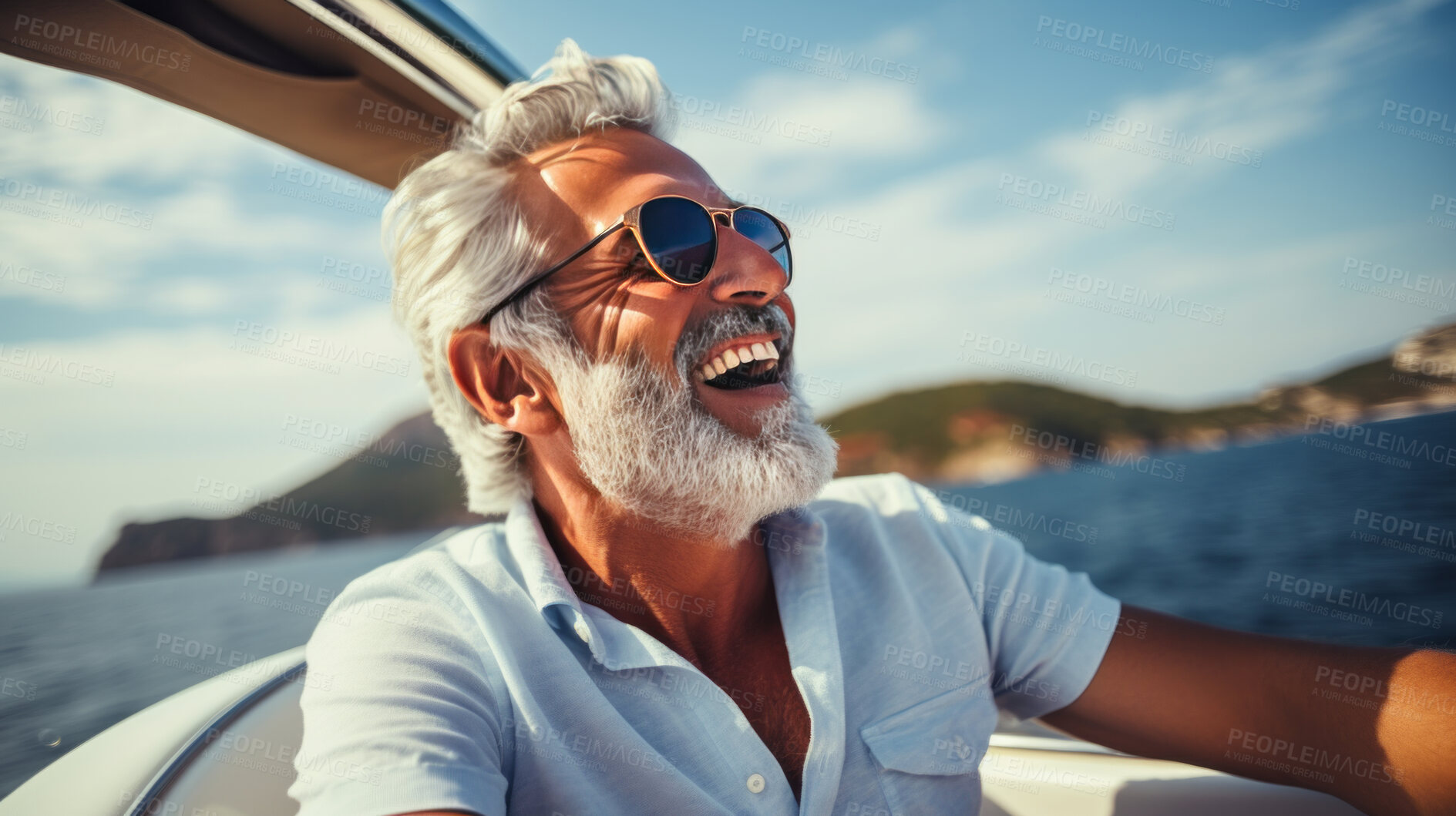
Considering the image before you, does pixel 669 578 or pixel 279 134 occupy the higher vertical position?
pixel 279 134

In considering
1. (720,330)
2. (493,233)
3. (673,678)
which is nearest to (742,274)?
(720,330)

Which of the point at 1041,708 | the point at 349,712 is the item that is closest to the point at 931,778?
the point at 1041,708

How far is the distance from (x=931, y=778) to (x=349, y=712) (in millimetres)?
1191

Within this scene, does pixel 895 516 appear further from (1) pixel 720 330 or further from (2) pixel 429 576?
(2) pixel 429 576

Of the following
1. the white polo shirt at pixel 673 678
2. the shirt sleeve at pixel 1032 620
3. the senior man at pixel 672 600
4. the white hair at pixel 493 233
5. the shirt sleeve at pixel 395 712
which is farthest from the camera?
the white hair at pixel 493 233

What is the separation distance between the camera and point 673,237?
1821 mm

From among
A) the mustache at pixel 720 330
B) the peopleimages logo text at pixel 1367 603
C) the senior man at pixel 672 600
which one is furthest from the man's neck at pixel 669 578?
the peopleimages logo text at pixel 1367 603

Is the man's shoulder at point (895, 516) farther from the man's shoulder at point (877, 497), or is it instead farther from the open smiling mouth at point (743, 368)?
the open smiling mouth at point (743, 368)

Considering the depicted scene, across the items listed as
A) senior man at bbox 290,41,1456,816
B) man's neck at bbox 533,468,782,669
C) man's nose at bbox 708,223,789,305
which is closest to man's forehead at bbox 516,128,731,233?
senior man at bbox 290,41,1456,816

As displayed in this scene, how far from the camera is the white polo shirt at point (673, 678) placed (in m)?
1.22

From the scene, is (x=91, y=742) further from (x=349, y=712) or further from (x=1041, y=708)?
(x=1041, y=708)

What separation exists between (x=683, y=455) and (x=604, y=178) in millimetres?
801

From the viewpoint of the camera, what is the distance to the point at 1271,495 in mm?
36594

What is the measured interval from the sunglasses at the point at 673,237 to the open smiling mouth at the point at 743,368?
21 cm
